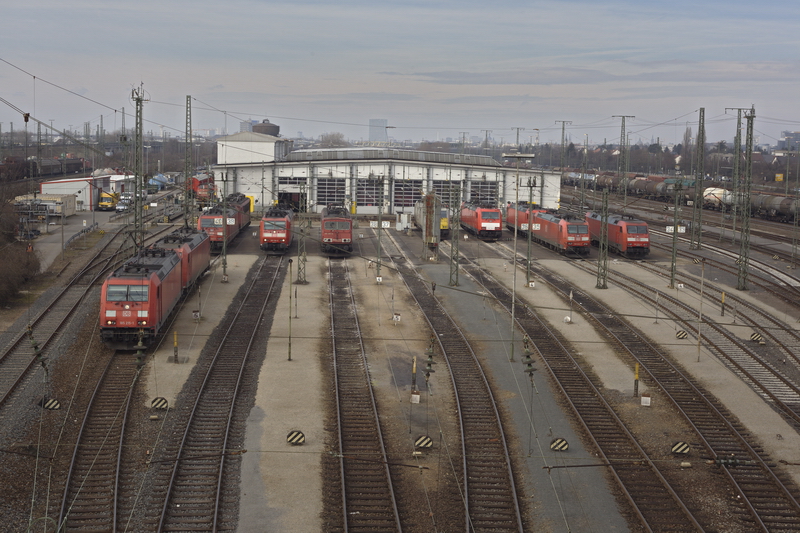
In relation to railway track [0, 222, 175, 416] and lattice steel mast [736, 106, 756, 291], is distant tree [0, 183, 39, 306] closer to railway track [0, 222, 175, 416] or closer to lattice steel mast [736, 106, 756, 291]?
railway track [0, 222, 175, 416]

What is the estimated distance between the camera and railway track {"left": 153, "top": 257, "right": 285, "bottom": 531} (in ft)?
52.4

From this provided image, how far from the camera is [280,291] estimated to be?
40250mm

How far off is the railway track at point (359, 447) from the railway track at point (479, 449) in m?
1.80

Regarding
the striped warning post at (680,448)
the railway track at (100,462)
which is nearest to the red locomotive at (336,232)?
the railway track at (100,462)

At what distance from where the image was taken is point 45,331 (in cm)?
3044

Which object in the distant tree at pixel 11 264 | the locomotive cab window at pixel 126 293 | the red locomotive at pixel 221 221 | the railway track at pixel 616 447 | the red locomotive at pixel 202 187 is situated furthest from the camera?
the red locomotive at pixel 202 187

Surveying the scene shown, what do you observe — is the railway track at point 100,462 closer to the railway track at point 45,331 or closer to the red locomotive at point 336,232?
the railway track at point 45,331

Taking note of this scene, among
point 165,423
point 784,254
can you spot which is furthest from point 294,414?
point 784,254

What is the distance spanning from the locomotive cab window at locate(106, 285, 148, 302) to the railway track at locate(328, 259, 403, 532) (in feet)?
23.0

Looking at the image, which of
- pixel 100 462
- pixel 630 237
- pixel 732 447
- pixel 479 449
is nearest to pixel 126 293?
pixel 100 462

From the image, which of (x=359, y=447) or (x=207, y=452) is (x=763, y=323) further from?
(x=207, y=452)

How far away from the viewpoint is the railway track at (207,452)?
15961 mm

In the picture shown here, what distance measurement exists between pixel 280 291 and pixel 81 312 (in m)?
10.0

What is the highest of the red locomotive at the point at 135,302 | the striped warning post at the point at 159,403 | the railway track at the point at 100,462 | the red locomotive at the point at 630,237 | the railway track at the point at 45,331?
the red locomotive at the point at 630,237
